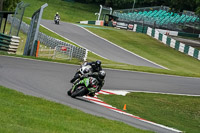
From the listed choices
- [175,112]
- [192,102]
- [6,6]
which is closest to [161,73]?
[192,102]

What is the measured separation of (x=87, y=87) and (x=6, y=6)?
42251 mm

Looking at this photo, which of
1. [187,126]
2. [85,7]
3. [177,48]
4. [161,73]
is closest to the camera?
[187,126]

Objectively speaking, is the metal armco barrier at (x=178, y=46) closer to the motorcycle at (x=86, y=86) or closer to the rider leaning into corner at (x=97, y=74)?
the rider leaning into corner at (x=97, y=74)

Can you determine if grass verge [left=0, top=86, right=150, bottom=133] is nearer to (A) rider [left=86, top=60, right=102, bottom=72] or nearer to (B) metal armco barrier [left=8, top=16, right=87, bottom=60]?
(A) rider [left=86, top=60, right=102, bottom=72]

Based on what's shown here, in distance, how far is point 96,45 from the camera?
47156 mm

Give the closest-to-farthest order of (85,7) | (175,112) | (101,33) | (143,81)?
(175,112), (143,81), (101,33), (85,7)

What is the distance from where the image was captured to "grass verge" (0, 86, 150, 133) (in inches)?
363

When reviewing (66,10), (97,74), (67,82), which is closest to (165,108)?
(97,74)

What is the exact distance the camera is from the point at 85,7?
88.5 metres

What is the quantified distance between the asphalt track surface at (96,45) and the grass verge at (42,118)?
92.6 feet

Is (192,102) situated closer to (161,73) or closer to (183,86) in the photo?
(183,86)

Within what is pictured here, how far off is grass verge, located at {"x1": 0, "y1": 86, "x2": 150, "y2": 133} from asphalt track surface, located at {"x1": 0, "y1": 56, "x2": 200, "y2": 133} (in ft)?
5.92

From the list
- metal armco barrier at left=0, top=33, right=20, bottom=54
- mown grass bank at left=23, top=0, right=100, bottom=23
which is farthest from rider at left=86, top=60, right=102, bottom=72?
mown grass bank at left=23, top=0, right=100, bottom=23

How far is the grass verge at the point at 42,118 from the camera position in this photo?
9.23m
